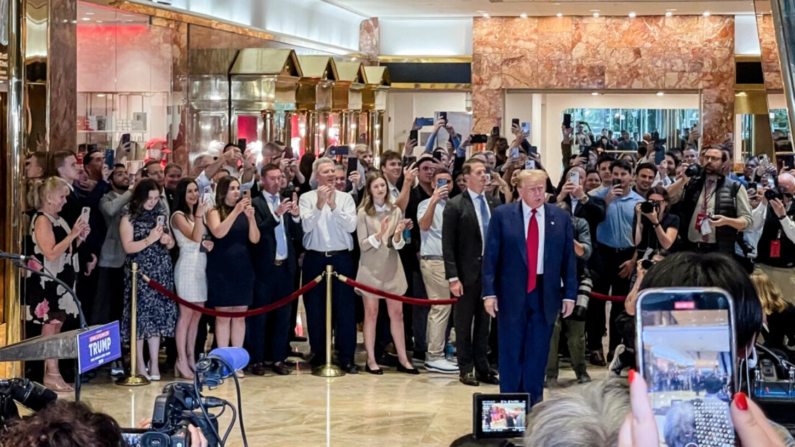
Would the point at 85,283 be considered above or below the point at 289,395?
above

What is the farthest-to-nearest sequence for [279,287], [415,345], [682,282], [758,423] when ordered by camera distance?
1. [415,345]
2. [279,287]
3. [682,282]
4. [758,423]

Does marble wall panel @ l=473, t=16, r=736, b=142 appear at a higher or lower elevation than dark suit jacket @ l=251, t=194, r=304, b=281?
higher

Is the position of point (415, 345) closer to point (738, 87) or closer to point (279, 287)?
point (279, 287)

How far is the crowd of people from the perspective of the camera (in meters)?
8.41

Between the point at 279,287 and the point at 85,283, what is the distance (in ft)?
4.91

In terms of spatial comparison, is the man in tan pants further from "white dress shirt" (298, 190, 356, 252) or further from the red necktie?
the red necktie

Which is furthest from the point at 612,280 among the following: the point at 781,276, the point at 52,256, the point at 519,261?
the point at 52,256

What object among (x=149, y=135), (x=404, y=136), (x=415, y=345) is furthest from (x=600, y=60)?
(x=415, y=345)

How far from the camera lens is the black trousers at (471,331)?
8.56m

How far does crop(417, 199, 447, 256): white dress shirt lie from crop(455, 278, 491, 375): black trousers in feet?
1.76

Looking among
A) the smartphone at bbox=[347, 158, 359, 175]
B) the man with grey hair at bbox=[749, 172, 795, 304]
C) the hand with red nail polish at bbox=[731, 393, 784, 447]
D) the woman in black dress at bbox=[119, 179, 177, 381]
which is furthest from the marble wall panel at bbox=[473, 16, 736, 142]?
the hand with red nail polish at bbox=[731, 393, 784, 447]

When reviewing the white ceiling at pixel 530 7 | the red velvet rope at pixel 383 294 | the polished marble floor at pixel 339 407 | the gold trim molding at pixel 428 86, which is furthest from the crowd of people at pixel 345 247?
the gold trim molding at pixel 428 86

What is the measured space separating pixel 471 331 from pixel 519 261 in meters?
1.75

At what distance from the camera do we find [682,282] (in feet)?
7.42
